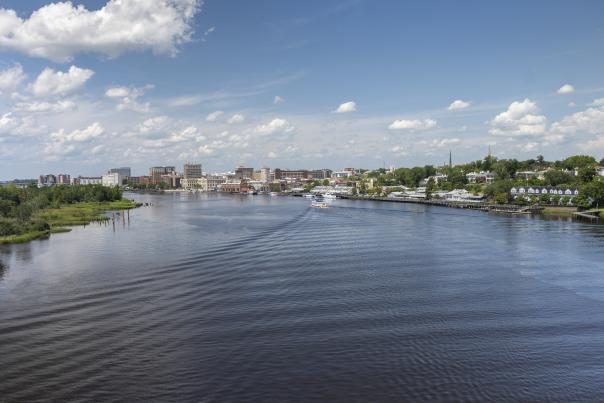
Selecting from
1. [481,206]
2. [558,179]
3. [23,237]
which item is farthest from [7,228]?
[558,179]

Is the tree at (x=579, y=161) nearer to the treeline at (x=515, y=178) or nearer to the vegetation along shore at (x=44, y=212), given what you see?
the treeline at (x=515, y=178)

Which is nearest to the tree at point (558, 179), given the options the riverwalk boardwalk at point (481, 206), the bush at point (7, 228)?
the riverwalk boardwalk at point (481, 206)

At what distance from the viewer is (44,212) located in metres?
49.6

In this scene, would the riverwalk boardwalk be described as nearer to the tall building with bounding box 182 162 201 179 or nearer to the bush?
the bush

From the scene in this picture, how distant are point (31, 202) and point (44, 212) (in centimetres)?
460

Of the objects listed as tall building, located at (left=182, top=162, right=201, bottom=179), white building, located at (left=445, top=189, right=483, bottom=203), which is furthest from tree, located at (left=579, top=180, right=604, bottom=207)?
tall building, located at (left=182, top=162, right=201, bottom=179)

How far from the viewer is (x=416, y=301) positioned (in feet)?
53.7

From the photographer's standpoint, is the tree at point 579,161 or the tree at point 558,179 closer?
the tree at point 558,179

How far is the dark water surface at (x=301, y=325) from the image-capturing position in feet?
34.1

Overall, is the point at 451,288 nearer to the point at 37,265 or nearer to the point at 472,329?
the point at 472,329

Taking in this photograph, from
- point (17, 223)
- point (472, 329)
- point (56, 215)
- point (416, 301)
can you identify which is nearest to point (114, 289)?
point (416, 301)

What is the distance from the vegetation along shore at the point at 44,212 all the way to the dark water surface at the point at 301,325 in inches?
305

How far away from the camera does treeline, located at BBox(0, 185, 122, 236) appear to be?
34.4 meters

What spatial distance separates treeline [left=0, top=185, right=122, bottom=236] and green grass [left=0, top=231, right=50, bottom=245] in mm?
834
